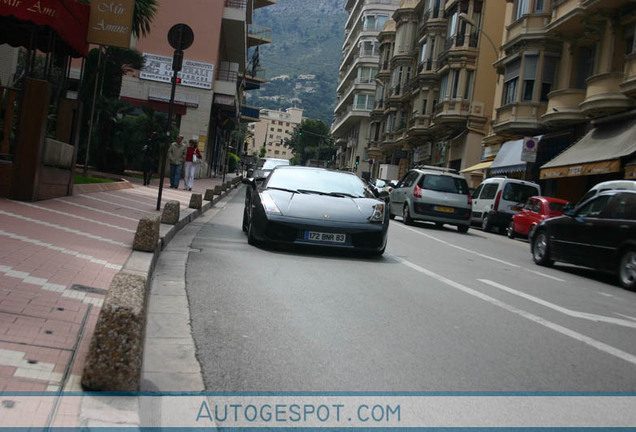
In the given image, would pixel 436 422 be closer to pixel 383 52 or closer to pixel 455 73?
pixel 455 73

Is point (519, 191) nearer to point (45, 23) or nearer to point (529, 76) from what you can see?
point (529, 76)

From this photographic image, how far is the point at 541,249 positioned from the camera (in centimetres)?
1288

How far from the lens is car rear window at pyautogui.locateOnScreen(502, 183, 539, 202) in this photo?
23000 mm

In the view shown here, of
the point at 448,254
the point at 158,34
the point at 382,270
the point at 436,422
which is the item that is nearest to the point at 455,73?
the point at 158,34

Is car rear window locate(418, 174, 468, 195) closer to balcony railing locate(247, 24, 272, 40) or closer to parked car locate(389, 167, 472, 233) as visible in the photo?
parked car locate(389, 167, 472, 233)

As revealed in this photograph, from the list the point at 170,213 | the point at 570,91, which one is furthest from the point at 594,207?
the point at 570,91

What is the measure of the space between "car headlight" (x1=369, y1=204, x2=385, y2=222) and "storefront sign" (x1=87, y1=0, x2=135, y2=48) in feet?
26.3

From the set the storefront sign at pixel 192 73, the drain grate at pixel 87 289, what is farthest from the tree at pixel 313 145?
the drain grate at pixel 87 289

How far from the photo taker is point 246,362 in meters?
4.25

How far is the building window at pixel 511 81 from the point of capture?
1157 inches

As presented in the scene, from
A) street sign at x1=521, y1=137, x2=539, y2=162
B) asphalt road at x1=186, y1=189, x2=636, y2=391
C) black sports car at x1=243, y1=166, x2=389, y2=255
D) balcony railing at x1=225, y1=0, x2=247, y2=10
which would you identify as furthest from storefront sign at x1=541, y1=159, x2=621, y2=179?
balcony railing at x1=225, y1=0, x2=247, y2=10

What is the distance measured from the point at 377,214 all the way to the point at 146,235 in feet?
12.5

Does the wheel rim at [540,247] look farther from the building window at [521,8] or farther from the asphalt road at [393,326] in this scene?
the building window at [521,8]

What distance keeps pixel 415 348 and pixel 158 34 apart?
3649 cm
